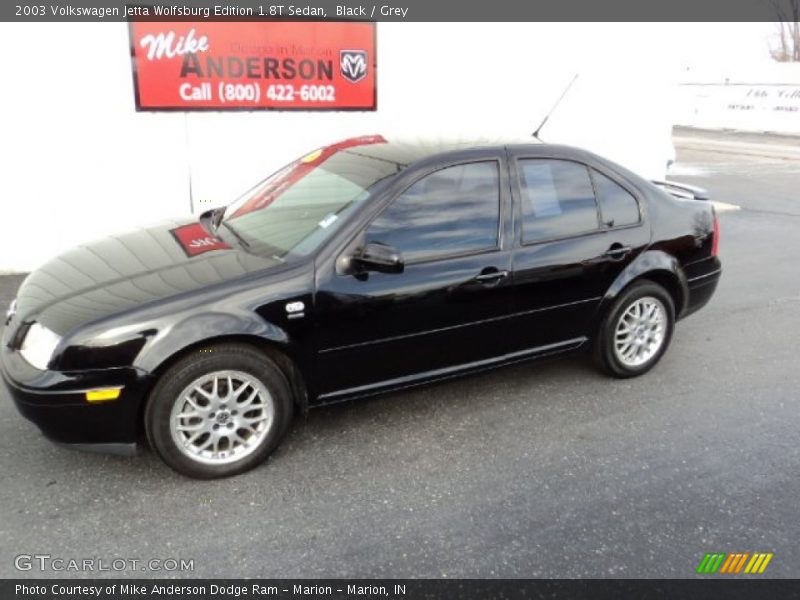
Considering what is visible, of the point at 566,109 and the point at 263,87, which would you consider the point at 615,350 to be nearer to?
the point at 263,87

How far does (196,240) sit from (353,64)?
3963 millimetres

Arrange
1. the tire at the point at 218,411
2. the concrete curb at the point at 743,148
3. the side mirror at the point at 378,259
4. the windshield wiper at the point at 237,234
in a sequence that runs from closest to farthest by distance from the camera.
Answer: the tire at the point at 218,411
the side mirror at the point at 378,259
the windshield wiper at the point at 237,234
the concrete curb at the point at 743,148

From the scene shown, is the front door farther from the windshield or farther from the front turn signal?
the front turn signal

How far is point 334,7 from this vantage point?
6.68 m

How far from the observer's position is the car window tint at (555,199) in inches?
146

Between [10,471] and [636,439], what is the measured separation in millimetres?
3202

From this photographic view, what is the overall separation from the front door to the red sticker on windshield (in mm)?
718

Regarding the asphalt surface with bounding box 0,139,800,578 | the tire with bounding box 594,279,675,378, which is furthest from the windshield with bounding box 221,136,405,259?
the tire with bounding box 594,279,675,378

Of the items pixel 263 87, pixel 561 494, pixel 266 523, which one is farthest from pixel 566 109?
pixel 266 523

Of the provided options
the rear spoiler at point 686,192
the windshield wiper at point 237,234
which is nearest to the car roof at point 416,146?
the windshield wiper at point 237,234

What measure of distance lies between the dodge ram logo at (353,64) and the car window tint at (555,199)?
145 inches

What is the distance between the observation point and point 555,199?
151 inches

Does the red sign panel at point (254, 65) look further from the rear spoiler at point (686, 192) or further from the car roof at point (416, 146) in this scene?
the rear spoiler at point (686, 192)

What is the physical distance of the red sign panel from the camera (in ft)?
20.3
